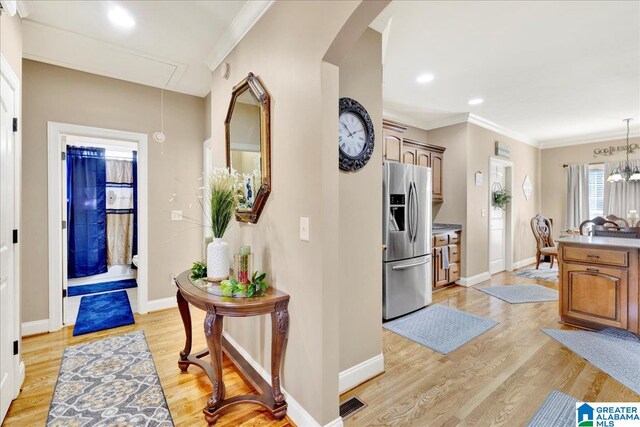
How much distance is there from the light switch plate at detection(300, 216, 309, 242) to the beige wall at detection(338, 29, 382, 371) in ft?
1.33

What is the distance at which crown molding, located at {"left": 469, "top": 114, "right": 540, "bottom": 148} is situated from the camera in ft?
16.2

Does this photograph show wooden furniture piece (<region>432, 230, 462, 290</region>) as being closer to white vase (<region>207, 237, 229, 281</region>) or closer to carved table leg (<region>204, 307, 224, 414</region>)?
white vase (<region>207, 237, 229, 281</region>)

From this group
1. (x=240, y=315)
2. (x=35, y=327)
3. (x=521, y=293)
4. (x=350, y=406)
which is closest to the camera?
(x=240, y=315)

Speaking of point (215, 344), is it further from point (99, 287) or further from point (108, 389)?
point (99, 287)

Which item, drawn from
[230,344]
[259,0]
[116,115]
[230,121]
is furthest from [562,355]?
[116,115]

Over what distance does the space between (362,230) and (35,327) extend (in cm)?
335

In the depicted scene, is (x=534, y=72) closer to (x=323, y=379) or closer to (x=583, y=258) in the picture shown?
(x=583, y=258)

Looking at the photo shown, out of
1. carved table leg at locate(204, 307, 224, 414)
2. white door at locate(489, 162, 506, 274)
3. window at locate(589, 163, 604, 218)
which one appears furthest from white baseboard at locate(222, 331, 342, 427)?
window at locate(589, 163, 604, 218)

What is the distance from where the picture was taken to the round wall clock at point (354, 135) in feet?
6.77

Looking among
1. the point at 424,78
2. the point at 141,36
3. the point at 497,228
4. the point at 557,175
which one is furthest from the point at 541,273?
the point at 141,36

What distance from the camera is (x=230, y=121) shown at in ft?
8.27

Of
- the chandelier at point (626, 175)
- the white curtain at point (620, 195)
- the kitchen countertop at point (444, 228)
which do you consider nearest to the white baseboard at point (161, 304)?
the kitchen countertop at point (444, 228)

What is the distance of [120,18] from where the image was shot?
2.27 m

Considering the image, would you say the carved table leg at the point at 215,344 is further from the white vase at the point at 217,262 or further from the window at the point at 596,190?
the window at the point at 596,190
